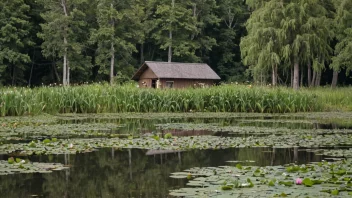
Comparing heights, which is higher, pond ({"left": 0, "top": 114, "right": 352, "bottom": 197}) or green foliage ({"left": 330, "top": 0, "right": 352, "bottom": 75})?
green foliage ({"left": 330, "top": 0, "right": 352, "bottom": 75})

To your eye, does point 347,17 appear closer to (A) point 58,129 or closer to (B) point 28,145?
(A) point 58,129

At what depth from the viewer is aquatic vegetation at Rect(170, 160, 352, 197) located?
20.2 feet

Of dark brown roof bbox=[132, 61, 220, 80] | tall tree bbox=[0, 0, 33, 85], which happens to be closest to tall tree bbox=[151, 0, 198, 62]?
dark brown roof bbox=[132, 61, 220, 80]

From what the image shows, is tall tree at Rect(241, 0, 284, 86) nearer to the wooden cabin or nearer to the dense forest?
the dense forest

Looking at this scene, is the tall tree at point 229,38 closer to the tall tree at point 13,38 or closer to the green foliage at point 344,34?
the green foliage at point 344,34

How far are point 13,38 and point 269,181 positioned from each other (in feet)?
128

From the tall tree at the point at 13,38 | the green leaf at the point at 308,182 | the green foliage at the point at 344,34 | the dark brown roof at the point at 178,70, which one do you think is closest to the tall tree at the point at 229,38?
the dark brown roof at the point at 178,70

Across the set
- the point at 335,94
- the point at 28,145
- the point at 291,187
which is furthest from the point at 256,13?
the point at 291,187

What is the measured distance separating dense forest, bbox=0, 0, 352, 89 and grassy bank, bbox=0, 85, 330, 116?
376 inches

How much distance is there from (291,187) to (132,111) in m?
17.0

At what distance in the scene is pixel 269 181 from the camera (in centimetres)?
673

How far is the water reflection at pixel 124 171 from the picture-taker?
262 inches

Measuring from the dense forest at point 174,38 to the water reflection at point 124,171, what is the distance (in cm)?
2454

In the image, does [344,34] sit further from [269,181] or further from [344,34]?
[269,181]
